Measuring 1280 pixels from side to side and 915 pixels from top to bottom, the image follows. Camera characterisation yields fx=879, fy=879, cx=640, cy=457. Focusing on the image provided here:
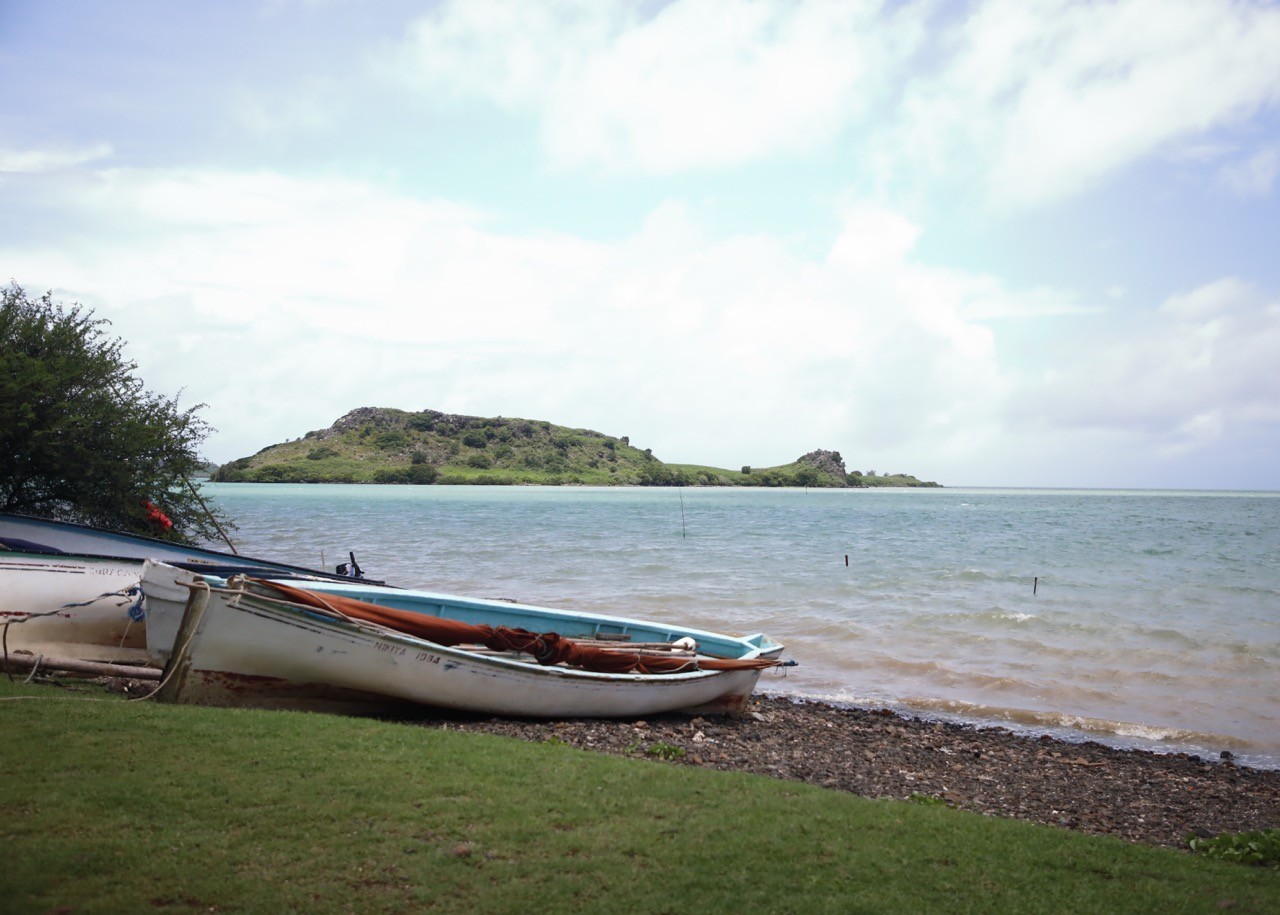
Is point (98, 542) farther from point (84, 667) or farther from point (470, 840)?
point (470, 840)

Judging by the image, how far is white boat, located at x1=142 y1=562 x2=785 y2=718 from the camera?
31.0 feet

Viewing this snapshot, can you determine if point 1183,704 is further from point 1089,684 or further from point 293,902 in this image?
point 293,902

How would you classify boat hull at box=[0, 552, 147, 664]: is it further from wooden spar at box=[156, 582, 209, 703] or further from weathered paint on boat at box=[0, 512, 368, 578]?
weathered paint on boat at box=[0, 512, 368, 578]

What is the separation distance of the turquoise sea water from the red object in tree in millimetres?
7132

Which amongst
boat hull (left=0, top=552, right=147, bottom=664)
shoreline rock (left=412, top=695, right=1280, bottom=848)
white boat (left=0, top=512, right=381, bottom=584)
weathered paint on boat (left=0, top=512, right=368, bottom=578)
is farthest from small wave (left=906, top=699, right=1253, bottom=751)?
boat hull (left=0, top=552, right=147, bottom=664)

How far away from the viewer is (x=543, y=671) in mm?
10641

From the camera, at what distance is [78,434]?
20.6m

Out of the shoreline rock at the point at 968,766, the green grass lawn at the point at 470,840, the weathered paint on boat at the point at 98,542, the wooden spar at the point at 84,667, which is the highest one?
the weathered paint on boat at the point at 98,542

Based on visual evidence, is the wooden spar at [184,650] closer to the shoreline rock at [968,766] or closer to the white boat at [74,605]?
the white boat at [74,605]

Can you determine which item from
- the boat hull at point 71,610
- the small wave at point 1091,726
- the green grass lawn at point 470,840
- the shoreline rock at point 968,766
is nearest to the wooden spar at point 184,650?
the green grass lawn at point 470,840

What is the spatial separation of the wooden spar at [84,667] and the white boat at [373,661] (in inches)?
10.5

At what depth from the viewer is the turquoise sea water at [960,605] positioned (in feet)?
50.1

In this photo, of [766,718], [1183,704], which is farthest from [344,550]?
[1183,704]

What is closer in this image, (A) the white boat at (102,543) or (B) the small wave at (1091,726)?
(B) the small wave at (1091,726)
